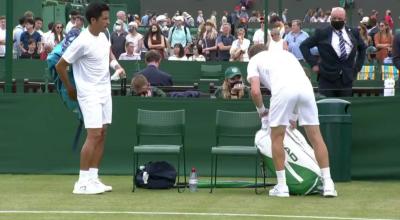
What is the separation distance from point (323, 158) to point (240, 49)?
13.4m

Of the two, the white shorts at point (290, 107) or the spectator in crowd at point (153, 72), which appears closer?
the white shorts at point (290, 107)

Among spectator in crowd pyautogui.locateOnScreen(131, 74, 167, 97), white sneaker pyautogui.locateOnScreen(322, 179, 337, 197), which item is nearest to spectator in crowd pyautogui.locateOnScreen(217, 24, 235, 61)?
spectator in crowd pyautogui.locateOnScreen(131, 74, 167, 97)

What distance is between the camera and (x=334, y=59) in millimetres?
16078

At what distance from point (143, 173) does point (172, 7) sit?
1424 inches

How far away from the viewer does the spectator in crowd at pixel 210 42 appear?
2888 centimetres

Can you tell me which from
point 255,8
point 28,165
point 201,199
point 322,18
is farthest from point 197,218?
point 255,8

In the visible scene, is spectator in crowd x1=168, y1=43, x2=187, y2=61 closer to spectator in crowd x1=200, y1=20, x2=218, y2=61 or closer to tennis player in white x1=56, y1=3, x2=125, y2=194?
spectator in crowd x1=200, y1=20, x2=218, y2=61

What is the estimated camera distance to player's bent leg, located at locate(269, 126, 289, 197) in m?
13.2

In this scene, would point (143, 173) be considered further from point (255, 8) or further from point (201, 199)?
point (255, 8)

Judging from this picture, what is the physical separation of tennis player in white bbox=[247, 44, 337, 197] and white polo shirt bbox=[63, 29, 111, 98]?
1.64 meters

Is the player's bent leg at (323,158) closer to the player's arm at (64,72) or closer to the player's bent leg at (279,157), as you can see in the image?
the player's bent leg at (279,157)

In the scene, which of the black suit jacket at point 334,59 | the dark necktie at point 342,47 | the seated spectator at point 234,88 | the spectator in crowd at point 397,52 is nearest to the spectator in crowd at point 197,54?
the spectator in crowd at point 397,52

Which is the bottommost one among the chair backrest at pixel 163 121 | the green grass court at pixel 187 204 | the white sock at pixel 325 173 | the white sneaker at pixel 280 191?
the green grass court at pixel 187 204

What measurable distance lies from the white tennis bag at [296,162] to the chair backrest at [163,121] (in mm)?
1272
